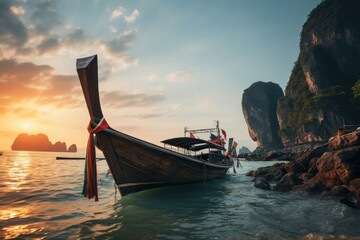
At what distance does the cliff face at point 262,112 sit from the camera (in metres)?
109

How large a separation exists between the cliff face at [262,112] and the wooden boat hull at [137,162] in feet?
341

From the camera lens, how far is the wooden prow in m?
6.57

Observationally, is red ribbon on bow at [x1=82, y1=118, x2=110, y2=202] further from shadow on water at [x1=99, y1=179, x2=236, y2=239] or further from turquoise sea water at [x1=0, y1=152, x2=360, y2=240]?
shadow on water at [x1=99, y1=179, x2=236, y2=239]

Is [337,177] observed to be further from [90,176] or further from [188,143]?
[90,176]

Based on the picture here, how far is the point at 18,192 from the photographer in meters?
11.6

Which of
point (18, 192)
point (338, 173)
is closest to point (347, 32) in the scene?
point (338, 173)

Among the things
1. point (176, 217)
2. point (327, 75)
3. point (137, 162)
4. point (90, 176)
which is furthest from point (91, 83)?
point (327, 75)

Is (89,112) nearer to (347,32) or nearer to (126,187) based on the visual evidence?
(126,187)

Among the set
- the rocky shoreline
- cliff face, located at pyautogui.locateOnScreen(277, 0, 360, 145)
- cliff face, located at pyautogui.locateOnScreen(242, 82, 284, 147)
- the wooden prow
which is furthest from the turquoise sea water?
cliff face, located at pyautogui.locateOnScreen(242, 82, 284, 147)

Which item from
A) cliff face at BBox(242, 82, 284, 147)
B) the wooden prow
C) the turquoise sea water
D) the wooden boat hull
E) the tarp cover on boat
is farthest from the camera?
cliff face at BBox(242, 82, 284, 147)

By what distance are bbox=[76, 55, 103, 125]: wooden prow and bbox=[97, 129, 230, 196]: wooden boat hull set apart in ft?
3.44

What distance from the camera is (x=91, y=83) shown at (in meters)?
6.94

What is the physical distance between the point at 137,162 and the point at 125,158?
1.74 feet

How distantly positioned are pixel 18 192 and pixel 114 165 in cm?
615
